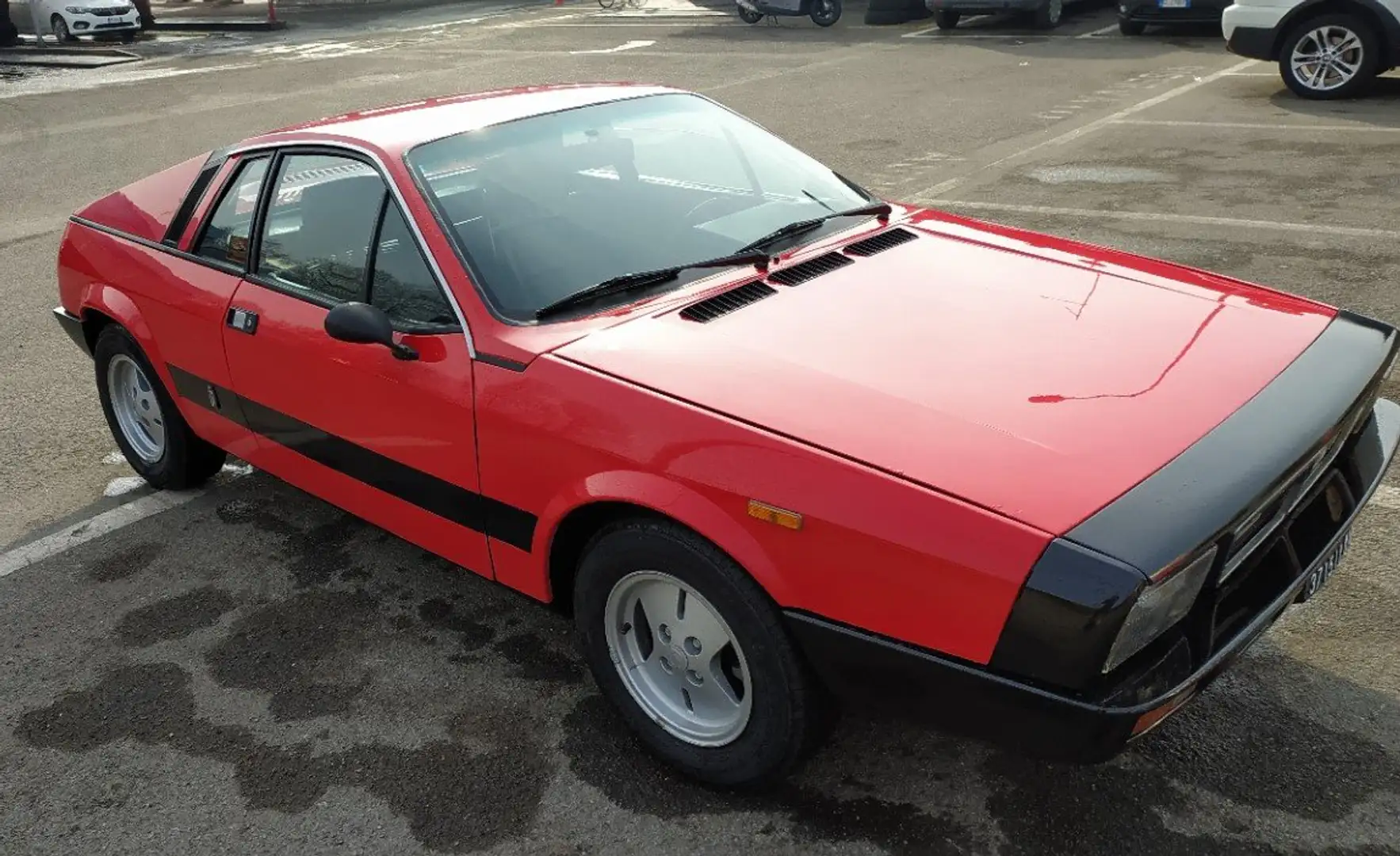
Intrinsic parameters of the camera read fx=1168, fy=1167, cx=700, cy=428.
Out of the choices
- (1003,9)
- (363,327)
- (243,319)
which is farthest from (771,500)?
(1003,9)

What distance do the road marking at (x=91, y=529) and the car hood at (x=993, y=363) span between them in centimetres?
241

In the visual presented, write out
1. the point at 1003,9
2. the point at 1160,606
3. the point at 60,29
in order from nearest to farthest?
1. the point at 1160,606
2. the point at 1003,9
3. the point at 60,29

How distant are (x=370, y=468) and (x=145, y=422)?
1769mm

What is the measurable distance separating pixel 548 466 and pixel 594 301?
488 millimetres

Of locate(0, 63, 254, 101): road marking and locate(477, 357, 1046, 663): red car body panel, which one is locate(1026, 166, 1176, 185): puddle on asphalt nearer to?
locate(477, 357, 1046, 663): red car body panel

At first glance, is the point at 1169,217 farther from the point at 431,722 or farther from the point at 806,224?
the point at 431,722

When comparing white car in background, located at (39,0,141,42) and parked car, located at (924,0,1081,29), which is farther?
white car in background, located at (39,0,141,42)

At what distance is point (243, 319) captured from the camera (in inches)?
143

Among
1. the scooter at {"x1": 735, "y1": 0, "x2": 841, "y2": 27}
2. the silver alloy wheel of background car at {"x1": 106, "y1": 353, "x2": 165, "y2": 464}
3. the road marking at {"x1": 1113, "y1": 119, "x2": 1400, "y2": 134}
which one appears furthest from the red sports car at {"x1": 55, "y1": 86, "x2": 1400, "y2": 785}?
the scooter at {"x1": 735, "y1": 0, "x2": 841, "y2": 27}

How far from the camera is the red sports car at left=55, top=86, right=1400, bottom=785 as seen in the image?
2193 millimetres

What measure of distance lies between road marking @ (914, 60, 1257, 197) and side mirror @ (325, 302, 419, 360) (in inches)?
241

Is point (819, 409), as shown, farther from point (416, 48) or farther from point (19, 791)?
point (416, 48)

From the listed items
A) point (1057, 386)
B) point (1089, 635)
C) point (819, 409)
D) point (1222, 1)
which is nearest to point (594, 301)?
point (819, 409)

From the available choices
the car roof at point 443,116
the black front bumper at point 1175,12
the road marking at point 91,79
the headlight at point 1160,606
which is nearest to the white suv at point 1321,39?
the black front bumper at point 1175,12
